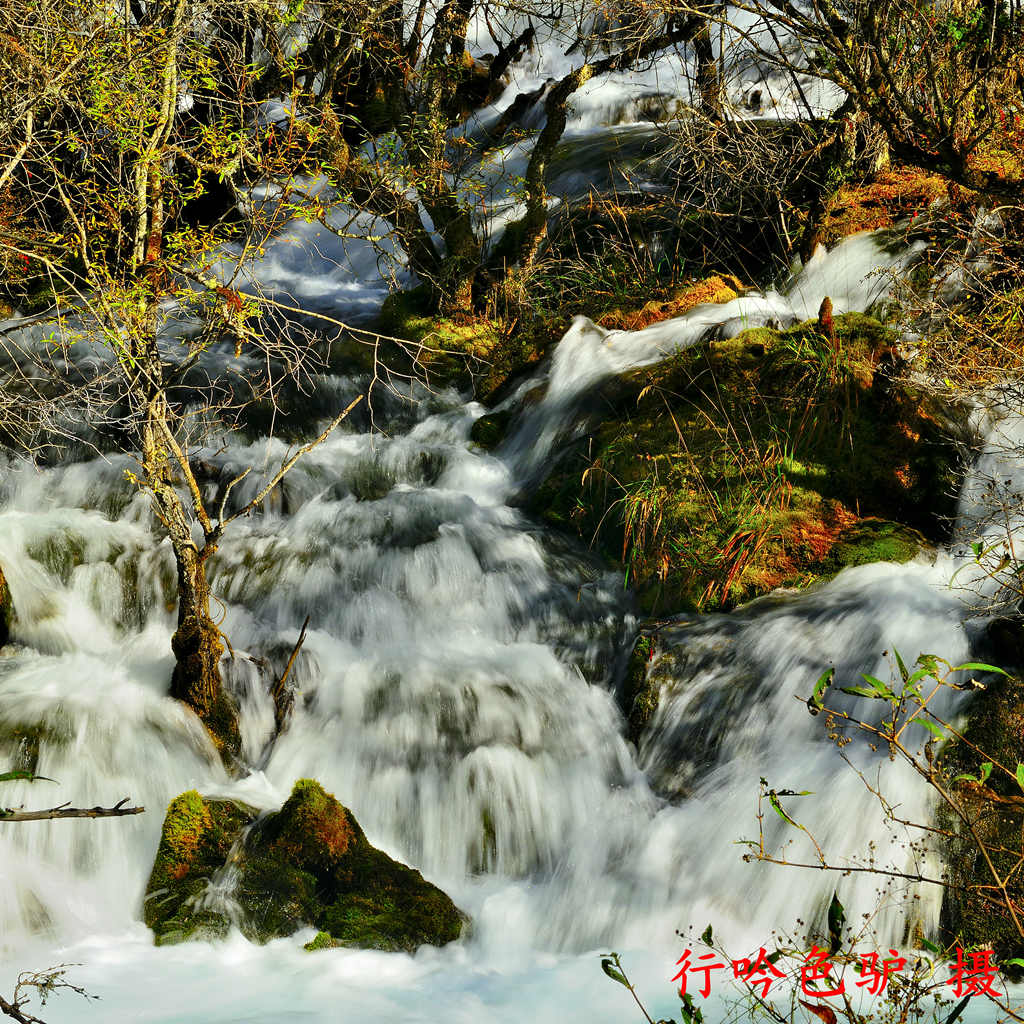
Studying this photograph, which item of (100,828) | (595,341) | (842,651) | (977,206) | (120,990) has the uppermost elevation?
(977,206)

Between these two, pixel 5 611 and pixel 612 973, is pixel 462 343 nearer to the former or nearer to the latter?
pixel 5 611

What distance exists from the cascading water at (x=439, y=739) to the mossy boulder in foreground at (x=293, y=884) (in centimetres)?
8

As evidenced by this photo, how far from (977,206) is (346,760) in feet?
20.2

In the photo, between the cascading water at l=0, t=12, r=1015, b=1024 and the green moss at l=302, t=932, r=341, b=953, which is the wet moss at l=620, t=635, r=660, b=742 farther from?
the green moss at l=302, t=932, r=341, b=953

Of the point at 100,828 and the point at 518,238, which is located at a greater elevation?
the point at 518,238

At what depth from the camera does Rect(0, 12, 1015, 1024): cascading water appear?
3.88m

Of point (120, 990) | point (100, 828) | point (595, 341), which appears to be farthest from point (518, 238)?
point (120, 990)

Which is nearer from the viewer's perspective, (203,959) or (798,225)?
(203,959)

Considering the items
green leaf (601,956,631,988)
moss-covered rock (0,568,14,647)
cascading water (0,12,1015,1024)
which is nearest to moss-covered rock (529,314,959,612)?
cascading water (0,12,1015,1024)

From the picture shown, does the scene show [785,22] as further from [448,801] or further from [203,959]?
[203,959]

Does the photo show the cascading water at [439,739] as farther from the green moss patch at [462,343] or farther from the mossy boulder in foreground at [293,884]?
the green moss patch at [462,343]

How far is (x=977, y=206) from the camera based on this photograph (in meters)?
7.26

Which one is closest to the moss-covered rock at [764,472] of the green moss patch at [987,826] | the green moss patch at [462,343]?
the green moss patch at [987,826]

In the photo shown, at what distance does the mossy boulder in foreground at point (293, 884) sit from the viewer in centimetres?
403
